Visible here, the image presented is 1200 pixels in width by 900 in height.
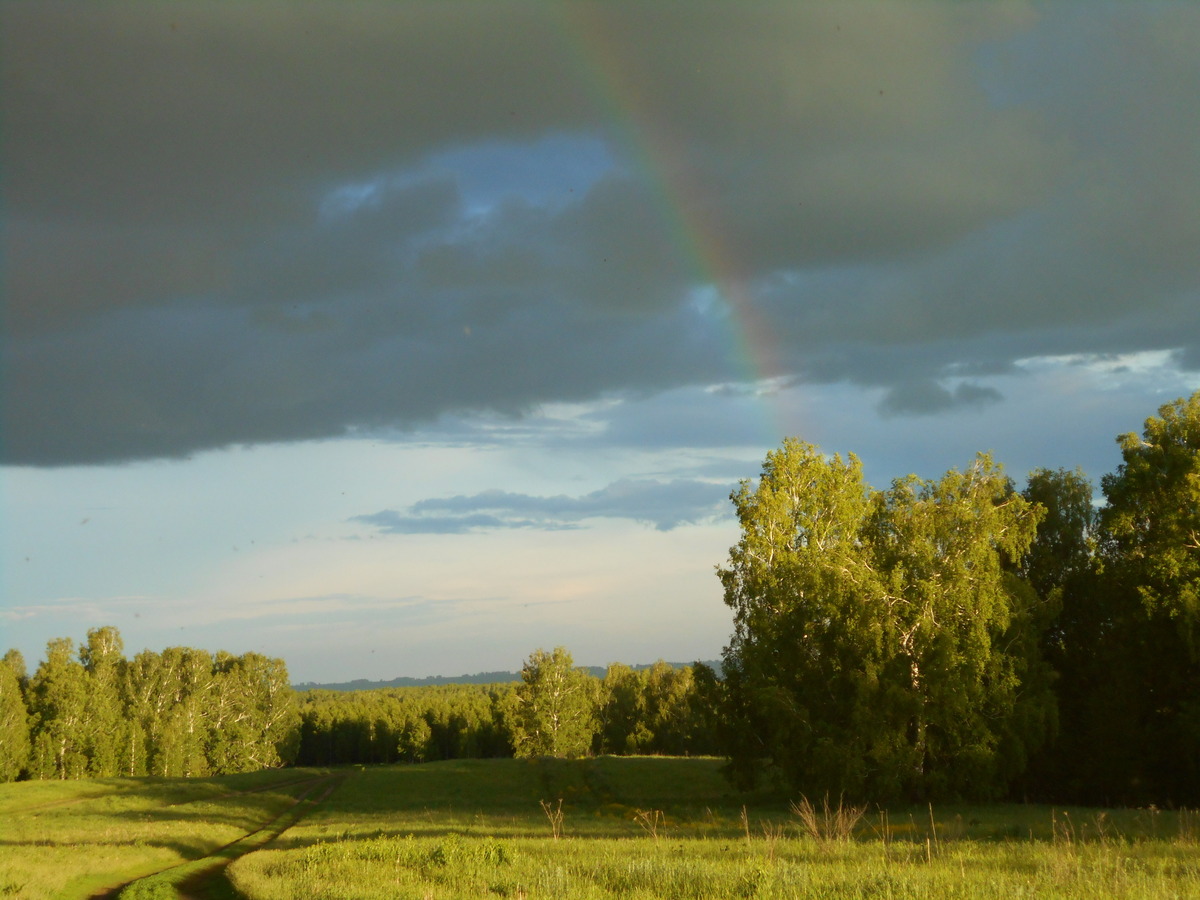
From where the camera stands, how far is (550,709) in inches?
4240

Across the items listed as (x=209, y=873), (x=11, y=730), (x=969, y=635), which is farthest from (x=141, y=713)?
(x=969, y=635)

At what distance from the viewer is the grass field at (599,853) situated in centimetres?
1431

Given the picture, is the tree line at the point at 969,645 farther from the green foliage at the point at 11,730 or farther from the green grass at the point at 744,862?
the green foliage at the point at 11,730

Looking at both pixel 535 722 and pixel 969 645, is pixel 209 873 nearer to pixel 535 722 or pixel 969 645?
pixel 969 645

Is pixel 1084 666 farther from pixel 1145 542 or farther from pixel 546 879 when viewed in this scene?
pixel 546 879

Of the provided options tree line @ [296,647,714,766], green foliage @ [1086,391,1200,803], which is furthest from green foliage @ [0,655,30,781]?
green foliage @ [1086,391,1200,803]

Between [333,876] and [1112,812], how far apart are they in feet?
86.3

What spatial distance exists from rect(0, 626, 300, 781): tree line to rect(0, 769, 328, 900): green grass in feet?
101

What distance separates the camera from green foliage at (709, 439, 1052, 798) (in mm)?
40812

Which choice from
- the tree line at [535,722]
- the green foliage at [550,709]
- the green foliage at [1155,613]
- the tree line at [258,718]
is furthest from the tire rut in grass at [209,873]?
the green foliage at [550,709]

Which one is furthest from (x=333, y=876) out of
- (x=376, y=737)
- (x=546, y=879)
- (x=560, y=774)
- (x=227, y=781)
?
(x=376, y=737)

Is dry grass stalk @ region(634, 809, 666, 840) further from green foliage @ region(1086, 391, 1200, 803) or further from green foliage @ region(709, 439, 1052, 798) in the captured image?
green foliage @ region(1086, 391, 1200, 803)

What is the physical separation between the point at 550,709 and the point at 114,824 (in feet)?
219

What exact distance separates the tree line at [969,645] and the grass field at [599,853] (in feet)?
11.7
